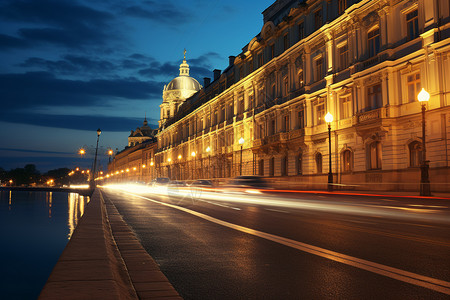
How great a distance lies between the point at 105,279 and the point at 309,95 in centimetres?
3639

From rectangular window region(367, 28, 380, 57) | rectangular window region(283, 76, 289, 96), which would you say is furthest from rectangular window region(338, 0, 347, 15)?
rectangular window region(283, 76, 289, 96)

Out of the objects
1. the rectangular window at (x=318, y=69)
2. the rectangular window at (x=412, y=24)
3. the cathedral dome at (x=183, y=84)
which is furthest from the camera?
the cathedral dome at (x=183, y=84)

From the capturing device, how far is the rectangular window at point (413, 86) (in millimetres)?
26955

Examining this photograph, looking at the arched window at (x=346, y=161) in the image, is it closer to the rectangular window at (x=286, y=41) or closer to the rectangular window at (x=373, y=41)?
the rectangular window at (x=373, y=41)

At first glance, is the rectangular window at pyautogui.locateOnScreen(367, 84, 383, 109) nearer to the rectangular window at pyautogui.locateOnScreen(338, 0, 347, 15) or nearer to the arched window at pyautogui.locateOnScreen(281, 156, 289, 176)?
the rectangular window at pyautogui.locateOnScreen(338, 0, 347, 15)

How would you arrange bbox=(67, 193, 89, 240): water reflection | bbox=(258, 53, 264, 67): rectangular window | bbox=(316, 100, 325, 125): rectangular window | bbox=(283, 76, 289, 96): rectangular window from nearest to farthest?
bbox=(67, 193, 89, 240): water reflection, bbox=(316, 100, 325, 125): rectangular window, bbox=(283, 76, 289, 96): rectangular window, bbox=(258, 53, 264, 67): rectangular window

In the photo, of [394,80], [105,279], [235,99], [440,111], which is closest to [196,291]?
[105,279]

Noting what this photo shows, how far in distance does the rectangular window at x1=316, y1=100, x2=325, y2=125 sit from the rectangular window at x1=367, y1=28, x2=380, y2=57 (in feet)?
22.5

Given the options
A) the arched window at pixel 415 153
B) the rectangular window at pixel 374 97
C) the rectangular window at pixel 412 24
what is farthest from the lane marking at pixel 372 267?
the rectangular window at pixel 374 97

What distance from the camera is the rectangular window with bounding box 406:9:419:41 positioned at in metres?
27.4

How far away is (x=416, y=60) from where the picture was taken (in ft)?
87.2

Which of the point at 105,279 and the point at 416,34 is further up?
the point at 416,34

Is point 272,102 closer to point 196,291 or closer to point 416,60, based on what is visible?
point 416,60

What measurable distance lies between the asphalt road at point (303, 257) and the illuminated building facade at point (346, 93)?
54.5 feet
